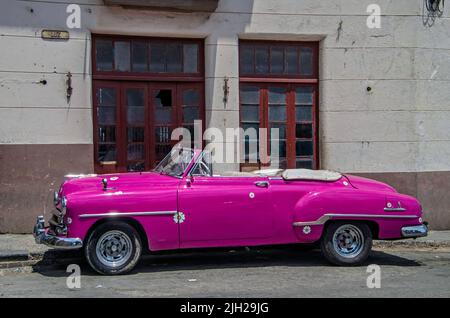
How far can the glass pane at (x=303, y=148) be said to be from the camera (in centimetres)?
1142

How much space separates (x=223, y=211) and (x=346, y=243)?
1.84m

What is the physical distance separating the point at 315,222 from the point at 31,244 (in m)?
4.46

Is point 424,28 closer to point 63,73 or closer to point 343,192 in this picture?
point 343,192

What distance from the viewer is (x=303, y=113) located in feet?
37.6

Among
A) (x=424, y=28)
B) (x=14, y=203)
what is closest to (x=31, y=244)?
(x=14, y=203)

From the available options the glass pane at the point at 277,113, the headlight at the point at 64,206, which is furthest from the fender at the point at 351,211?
the glass pane at the point at 277,113

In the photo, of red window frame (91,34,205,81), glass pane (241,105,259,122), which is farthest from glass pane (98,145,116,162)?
glass pane (241,105,259,122)

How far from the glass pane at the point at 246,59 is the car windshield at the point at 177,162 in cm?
362

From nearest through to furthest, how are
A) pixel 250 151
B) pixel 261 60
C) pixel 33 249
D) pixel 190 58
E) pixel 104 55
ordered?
1. pixel 33 249
2. pixel 104 55
3. pixel 190 58
4. pixel 250 151
5. pixel 261 60

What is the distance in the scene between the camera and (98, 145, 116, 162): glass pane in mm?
10609

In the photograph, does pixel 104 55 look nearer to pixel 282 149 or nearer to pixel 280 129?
pixel 280 129

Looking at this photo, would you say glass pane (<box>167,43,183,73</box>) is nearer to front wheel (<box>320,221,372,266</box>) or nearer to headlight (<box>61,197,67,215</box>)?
headlight (<box>61,197,67,215</box>)

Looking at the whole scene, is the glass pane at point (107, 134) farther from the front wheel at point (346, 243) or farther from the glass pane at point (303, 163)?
the front wheel at point (346, 243)

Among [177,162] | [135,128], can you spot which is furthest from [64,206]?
[135,128]
